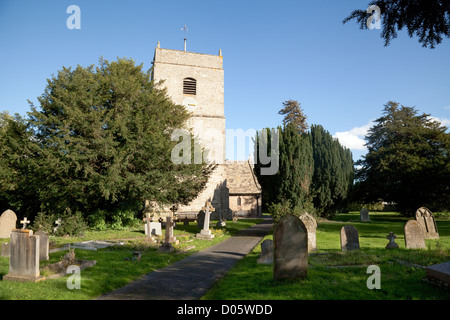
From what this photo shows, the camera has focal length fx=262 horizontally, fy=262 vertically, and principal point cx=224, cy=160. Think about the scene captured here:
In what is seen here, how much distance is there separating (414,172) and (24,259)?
A: 28033 millimetres

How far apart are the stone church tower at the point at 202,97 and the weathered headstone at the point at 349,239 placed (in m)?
16.4

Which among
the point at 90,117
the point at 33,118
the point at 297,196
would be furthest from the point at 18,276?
the point at 33,118

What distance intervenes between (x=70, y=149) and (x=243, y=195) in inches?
839

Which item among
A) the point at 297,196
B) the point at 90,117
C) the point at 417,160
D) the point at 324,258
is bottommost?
the point at 324,258

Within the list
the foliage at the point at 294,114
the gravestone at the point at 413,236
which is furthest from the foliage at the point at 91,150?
the foliage at the point at 294,114

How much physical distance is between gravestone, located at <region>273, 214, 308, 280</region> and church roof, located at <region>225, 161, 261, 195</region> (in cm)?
2611

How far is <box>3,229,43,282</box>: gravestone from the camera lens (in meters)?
6.05

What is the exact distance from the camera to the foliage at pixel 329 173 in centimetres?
1725

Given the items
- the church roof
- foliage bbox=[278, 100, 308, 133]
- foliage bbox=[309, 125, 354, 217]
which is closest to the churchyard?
foliage bbox=[309, 125, 354, 217]

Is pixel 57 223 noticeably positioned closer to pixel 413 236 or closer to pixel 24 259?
pixel 24 259

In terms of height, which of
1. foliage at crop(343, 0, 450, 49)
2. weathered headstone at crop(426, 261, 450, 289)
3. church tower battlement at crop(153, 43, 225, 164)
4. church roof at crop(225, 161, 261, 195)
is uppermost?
church tower battlement at crop(153, 43, 225, 164)

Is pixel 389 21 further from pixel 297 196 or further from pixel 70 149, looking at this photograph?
pixel 70 149

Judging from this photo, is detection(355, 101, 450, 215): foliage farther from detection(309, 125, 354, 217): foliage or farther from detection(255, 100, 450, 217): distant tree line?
detection(309, 125, 354, 217): foliage
